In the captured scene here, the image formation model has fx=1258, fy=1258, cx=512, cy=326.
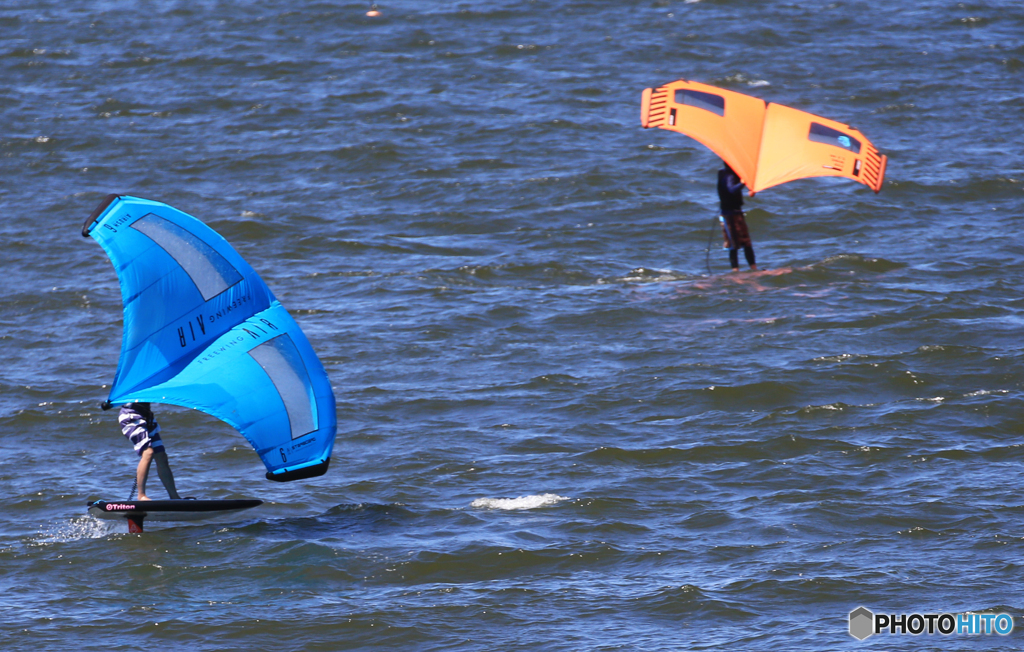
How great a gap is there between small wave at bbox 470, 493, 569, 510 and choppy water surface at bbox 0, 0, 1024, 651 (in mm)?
45

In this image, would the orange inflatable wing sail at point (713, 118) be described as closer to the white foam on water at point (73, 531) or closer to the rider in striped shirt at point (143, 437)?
the rider in striped shirt at point (143, 437)

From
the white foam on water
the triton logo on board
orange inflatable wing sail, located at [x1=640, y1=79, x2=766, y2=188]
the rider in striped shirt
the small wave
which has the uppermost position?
orange inflatable wing sail, located at [x1=640, y1=79, x2=766, y2=188]

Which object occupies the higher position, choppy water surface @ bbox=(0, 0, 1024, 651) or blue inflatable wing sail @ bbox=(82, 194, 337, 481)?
blue inflatable wing sail @ bbox=(82, 194, 337, 481)

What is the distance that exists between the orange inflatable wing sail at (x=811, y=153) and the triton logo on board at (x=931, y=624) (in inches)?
406

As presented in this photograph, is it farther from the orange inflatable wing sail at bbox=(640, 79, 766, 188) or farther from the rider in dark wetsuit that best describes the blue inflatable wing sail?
the rider in dark wetsuit

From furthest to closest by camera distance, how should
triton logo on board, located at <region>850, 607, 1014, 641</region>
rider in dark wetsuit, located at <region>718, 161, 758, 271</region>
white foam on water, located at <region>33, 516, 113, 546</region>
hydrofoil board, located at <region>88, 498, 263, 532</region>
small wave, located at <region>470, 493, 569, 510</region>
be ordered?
rider in dark wetsuit, located at <region>718, 161, 758, 271</region> → small wave, located at <region>470, 493, 569, 510</region> → white foam on water, located at <region>33, 516, 113, 546</region> → hydrofoil board, located at <region>88, 498, 263, 532</region> → triton logo on board, located at <region>850, 607, 1014, 641</region>

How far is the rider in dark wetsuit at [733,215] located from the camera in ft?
66.1

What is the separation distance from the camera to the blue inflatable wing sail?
11.8 metres

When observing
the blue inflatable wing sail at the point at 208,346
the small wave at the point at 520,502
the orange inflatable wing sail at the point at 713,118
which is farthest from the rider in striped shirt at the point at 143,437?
the orange inflatable wing sail at the point at 713,118

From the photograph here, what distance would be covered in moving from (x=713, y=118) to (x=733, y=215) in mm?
1596

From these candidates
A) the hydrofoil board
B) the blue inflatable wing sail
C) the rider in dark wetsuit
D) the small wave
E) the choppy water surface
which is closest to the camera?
the choppy water surface

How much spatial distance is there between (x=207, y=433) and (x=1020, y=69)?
25.1 m

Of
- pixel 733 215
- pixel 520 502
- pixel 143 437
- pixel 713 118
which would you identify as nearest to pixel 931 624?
pixel 520 502

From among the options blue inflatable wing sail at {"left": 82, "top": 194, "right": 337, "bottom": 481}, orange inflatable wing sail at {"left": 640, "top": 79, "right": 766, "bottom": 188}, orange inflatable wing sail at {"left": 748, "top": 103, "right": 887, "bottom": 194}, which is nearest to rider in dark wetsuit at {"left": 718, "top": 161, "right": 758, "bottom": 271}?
orange inflatable wing sail at {"left": 640, "top": 79, "right": 766, "bottom": 188}
